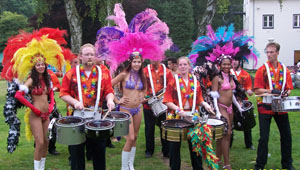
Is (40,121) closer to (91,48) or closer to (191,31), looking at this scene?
(91,48)

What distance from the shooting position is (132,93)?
5297 mm

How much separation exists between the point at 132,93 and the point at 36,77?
151 cm

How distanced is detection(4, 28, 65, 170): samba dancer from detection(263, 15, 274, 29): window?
3215 centimetres

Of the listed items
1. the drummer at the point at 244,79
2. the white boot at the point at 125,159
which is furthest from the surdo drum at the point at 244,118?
the white boot at the point at 125,159

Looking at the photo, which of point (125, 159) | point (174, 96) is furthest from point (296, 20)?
point (125, 159)

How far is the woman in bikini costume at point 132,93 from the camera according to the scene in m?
5.23

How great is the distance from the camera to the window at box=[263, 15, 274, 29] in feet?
111

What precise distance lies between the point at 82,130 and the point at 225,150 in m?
2.46

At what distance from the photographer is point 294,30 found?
33469mm

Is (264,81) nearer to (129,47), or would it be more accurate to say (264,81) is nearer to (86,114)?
(129,47)

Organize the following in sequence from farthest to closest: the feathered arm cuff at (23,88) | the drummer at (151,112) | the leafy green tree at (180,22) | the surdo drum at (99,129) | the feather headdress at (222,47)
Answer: the leafy green tree at (180,22) < the drummer at (151,112) < the feather headdress at (222,47) < the feathered arm cuff at (23,88) < the surdo drum at (99,129)

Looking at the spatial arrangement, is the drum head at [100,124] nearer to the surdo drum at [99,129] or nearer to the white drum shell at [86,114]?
the surdo drum at [99,129]

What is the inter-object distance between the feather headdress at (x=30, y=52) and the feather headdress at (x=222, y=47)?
237cm

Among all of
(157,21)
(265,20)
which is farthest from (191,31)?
(157,21)
